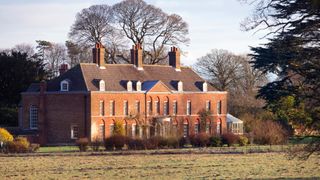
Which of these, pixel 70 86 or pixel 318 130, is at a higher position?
pixel 70 86

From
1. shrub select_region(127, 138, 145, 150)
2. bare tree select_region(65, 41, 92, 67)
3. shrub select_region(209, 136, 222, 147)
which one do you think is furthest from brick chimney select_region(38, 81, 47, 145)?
shrub select_region(209, 136, 222, 147)

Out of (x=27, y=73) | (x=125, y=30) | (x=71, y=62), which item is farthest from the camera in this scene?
(x=71, y=62)

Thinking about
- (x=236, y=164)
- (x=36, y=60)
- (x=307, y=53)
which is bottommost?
(x=236, y=164)

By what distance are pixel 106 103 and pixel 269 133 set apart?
18.8m

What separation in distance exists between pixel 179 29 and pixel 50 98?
72.2 feet

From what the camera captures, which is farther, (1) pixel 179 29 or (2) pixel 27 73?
(1) pixel 179 29

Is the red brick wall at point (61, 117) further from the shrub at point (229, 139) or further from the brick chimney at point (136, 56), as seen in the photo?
the shrub at point (229, 139)

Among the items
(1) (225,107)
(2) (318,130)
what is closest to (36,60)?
(1) (225,107)

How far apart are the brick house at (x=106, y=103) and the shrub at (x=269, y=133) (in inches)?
344

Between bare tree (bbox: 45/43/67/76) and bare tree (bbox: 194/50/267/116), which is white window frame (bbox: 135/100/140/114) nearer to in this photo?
bare tree (bbox: 194/50/267/116)

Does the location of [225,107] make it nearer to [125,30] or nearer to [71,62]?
[125,30]

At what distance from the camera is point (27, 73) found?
75.2 metres

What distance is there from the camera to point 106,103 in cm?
6838

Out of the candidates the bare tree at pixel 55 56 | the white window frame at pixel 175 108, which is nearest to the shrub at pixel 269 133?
the white window frame at pixel 175 108
